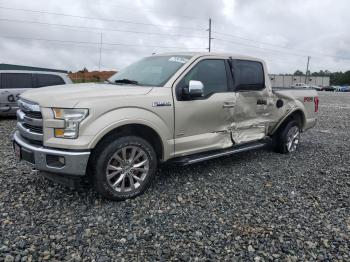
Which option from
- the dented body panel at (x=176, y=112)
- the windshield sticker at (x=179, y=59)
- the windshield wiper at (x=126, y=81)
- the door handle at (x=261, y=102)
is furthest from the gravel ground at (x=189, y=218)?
the windshield sticker at (x=179, y=59)

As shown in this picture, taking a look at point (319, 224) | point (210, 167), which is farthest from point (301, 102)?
point (319, 224)

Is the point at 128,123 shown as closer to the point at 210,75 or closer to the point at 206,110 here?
the point at 206,110

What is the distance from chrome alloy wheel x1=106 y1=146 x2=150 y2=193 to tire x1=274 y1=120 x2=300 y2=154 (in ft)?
11.2

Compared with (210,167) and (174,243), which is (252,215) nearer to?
(174,243)

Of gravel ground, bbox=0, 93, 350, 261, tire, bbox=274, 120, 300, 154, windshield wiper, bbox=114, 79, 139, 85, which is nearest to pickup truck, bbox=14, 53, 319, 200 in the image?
windshield wiper, bbox=114, 79, 139, 85

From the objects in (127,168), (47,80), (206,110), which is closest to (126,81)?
(206,110)

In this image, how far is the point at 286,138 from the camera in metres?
6.46

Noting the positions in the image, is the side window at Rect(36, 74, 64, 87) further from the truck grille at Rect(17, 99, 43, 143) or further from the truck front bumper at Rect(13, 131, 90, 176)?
the truck front bumper at Rect(13, 131, 90, 176)

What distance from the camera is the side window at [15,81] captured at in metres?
10.6

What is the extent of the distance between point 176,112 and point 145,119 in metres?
0.51

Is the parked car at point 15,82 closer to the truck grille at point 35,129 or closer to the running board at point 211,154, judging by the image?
the truck grille at point 35,129

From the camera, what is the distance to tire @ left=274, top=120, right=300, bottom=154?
646cm

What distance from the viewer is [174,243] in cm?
314

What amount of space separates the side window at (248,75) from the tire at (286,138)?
47.2 inches
